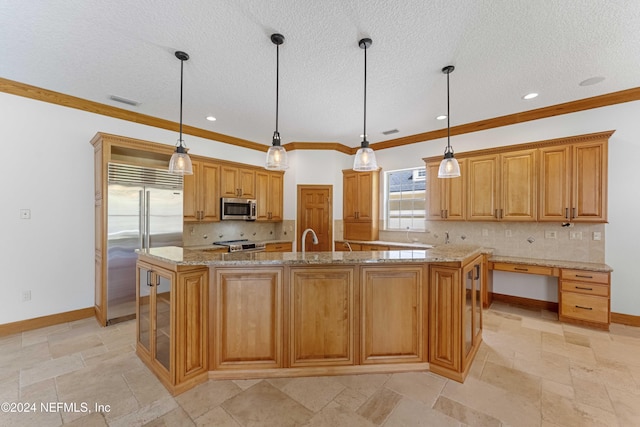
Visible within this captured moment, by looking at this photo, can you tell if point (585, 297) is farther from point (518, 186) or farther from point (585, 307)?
point (518, 186)

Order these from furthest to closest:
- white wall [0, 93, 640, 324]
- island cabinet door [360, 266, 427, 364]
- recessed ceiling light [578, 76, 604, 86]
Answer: white wall [0, 93, 640, 324] < recessed ceiling light [578, 76, 604, 86] < island cabinet door [360, 266, 427, 364]

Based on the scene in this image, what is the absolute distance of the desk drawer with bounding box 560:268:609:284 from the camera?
323 cm

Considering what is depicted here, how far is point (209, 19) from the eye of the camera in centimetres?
217

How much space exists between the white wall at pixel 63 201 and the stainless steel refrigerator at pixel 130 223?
1.83 ft

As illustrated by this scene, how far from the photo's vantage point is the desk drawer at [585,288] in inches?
127

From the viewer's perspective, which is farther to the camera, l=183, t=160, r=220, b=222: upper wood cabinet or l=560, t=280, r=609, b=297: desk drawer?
l=183, t=160, r=220, b=222: upper wood cabinet

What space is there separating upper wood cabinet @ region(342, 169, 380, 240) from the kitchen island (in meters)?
3.15

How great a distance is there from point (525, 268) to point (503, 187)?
1.21 meters

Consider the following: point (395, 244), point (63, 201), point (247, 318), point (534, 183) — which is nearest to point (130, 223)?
point (63, 201)

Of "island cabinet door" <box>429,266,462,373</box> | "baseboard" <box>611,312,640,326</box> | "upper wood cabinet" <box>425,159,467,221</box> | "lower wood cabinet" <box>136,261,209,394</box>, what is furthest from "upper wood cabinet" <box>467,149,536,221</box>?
"lower wood cabinet" <box>136,261,209,394</box>

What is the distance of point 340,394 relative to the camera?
6.80ft

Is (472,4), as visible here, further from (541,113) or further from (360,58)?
(541,113)

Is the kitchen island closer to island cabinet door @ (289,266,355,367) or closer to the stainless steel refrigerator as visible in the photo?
island cabinet door @ (289,266,355,367)

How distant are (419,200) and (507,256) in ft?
5.68
